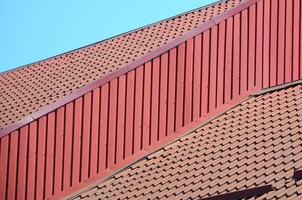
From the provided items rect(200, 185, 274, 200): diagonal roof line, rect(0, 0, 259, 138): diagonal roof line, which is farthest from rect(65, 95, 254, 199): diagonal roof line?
rect(200, 185, 274, 200): diagonal roof line

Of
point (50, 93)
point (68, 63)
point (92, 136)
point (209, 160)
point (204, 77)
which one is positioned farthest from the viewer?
point (68, 63)

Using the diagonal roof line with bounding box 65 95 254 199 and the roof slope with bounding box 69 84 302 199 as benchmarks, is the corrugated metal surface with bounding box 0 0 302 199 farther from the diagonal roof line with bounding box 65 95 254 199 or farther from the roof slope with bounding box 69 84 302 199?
the roof slope with bounding box 69 84 302 199

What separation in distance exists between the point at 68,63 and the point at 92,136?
272 inches

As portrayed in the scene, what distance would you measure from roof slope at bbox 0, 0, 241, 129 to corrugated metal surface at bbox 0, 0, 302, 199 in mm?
2314

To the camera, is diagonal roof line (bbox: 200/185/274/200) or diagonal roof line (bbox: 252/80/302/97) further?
diagonal roof line (bbox: 252/80/302/97)

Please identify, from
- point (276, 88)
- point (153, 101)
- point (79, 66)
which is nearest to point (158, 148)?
point (153, 101)

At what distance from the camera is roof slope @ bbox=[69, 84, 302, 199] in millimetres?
13055

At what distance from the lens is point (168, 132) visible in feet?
53.3

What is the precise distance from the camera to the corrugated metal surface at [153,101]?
15.1 meters

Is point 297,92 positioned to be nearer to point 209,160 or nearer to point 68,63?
point 209,160

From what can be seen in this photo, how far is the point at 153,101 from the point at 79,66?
17.5 ft

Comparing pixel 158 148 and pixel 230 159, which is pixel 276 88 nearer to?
pixel 158 148

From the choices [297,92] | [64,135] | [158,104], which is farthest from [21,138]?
[297,92]

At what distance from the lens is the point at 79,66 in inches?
837
